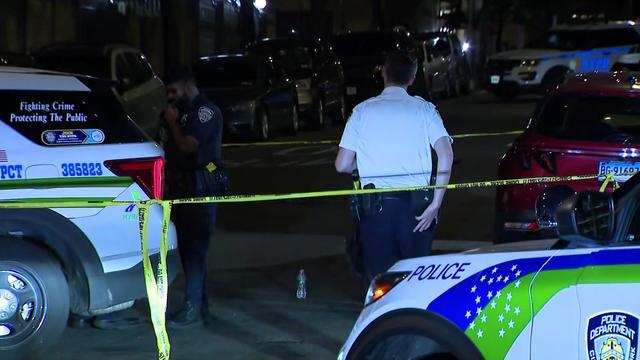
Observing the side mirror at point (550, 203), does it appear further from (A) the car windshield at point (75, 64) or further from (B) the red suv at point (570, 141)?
(A) the car windshield at point (75, 64)

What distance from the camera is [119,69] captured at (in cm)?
1611

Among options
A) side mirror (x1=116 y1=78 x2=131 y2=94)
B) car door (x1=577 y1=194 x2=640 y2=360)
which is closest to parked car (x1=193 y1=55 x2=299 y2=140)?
side mirror (x1=116 y1=78 x2=131 y2=94)

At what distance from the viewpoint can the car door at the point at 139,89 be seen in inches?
611

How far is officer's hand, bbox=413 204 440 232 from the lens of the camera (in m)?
5.98

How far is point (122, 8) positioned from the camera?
25109 millimetres

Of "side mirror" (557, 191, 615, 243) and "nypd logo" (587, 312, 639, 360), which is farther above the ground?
"side mirror" (557, 191, 615, 243)

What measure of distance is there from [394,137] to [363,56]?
18.2 meters

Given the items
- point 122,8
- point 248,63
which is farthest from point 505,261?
point 122,8

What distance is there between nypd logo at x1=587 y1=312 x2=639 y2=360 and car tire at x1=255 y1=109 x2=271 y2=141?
569 inches

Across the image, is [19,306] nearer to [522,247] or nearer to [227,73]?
[522,247]

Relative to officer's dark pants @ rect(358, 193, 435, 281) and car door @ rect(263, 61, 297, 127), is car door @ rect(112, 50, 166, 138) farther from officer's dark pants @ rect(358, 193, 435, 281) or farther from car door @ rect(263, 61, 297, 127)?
officer's dark pants @ rect(358, 193, 435, 281)

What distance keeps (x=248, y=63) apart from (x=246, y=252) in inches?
398

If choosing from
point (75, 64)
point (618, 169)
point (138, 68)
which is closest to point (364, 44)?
point (138, 68)

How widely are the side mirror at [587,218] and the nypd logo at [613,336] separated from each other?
0.34 metres
